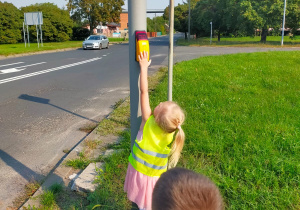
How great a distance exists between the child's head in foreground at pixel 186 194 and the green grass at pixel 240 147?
6.27 ft

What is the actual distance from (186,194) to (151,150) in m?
1.25

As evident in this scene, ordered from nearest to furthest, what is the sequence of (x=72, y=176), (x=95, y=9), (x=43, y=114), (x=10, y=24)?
(x=72, y=176) < (x=43, y=114) < (x=10, y=24) < (x=95, y=9)

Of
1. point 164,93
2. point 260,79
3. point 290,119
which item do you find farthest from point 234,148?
point 260,79

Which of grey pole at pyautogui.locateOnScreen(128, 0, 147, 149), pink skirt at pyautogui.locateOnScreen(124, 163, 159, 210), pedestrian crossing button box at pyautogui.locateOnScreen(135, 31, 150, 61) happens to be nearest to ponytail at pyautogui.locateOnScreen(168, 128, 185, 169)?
pink skirt at pyautogui.locateOnScreen(124, 163, 159, 210)

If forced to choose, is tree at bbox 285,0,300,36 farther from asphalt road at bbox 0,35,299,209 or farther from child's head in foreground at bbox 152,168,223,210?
child's head in foreground at bbox 152,168,223,210

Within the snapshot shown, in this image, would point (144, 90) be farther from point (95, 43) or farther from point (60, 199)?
point (95, 43)

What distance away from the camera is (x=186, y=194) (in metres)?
1.14

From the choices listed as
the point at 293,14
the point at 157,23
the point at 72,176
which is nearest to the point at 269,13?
the point at 293,14

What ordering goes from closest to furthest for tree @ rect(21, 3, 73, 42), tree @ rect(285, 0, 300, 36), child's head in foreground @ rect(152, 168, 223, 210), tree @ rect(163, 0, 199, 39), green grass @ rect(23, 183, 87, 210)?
1. child's head in foreground @ rect(152, 168, 223, 210)
2. green grass @ rect(23, 183, 87, 210)
3. tree @ rect(285, 0, 300, 36)
4. tree @ rect(21, 3, 73, 42)
5. tree @ rect(163, 0, 199, 39)

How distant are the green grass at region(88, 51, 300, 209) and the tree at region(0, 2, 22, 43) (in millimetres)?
36019

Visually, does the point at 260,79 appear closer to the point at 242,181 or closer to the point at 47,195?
the point at 242,181

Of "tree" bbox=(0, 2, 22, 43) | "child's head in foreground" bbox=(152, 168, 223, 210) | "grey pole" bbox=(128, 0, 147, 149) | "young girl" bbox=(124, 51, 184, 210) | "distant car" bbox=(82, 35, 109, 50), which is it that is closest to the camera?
"child's head in foreground" bbox=(152, 168, 223, 210)

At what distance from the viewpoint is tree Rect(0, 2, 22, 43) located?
37.7m

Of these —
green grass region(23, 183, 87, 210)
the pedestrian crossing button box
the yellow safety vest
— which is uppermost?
the pedestrian crossing button box
